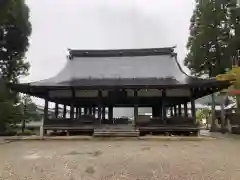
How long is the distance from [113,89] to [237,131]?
10.9m

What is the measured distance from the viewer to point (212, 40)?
2477 cm

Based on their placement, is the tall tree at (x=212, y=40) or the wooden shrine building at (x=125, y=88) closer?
the wooden shrine building at (x=125, y=88)

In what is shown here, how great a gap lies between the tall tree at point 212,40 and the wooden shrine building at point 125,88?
92.6 inches

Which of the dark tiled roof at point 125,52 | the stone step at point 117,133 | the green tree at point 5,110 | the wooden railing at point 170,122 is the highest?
the dark tiled roof at point 125,52

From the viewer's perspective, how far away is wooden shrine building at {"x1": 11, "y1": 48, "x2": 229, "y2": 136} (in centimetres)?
1852

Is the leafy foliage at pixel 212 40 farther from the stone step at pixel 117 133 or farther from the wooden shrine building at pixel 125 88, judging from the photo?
the stone step at pixel 117 133

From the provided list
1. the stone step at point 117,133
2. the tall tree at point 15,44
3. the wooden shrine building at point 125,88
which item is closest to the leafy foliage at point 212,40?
the wooden shrine building at point 125,88

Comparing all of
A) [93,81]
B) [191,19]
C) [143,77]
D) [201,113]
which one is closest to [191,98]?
[143,77]

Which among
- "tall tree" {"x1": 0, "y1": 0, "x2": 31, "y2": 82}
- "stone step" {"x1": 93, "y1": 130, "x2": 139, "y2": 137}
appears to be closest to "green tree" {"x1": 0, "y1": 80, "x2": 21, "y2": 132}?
"tall tree" {"x1": 0, "y1": 0, "x2": 31, "y2": 82}

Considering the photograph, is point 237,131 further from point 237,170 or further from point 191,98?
point 237,170

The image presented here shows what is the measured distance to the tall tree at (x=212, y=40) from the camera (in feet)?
80.4

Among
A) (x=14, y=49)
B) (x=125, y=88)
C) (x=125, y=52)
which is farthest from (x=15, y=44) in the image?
(x=125, y=88)

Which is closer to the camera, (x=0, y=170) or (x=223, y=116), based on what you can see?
(x=0, y=170)

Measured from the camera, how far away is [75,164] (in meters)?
7.76
